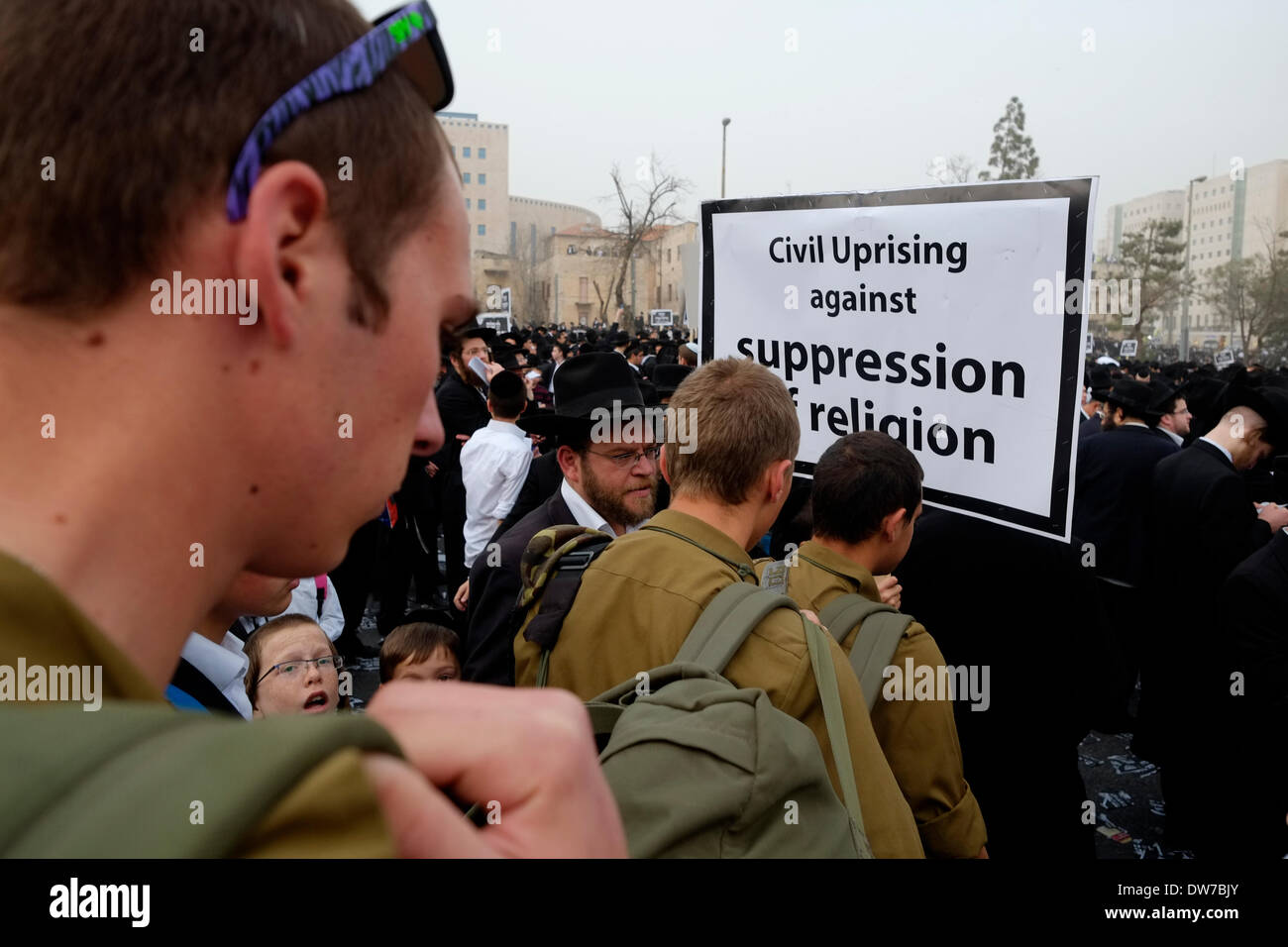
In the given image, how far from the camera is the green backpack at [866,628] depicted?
8.78 ft

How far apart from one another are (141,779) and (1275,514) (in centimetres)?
677

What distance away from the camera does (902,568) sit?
4102 millimetres

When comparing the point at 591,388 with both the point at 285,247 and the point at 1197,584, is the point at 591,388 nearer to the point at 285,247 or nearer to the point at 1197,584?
the point at 1197,584

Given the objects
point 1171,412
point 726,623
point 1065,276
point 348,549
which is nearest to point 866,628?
point 726,623

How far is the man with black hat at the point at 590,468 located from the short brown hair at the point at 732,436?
1133 mm

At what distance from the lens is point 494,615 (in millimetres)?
3633

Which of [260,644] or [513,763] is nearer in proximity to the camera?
[513,763]

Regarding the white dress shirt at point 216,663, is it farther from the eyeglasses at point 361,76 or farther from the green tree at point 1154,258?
the green tree at point 1154,258

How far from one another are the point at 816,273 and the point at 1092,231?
109 cm

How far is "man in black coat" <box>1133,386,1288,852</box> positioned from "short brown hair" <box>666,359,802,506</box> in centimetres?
386

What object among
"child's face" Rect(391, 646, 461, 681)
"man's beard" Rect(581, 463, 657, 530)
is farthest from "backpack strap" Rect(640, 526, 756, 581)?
"man's beard" Rect(581, 463, 657, 530)

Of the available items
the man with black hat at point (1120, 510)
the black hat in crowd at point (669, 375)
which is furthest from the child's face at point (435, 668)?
the man with black hat at point (1120, 510)

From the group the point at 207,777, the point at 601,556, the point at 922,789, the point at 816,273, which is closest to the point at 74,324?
the point at 207,777

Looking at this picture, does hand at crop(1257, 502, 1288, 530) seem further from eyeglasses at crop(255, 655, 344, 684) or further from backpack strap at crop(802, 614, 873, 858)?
eyeglasses at crop(255, 655, 344, 684)
